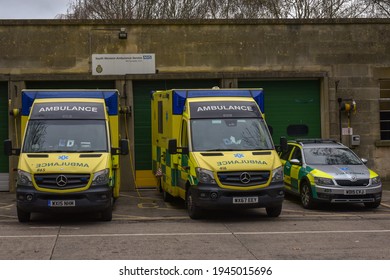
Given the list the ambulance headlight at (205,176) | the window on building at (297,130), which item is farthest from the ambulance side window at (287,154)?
the ambulance headlight at (205,176)

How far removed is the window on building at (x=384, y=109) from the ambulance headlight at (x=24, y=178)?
13.3 m

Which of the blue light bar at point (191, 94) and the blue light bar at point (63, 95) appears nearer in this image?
the blue light bar at point (63, 95)

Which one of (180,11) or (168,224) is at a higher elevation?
(180,11)

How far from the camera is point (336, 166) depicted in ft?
49.1

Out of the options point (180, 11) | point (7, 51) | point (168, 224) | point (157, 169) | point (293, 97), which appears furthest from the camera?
point (180, 11)

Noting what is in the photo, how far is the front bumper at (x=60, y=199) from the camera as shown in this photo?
1198cm

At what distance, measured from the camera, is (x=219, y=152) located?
1291 cm

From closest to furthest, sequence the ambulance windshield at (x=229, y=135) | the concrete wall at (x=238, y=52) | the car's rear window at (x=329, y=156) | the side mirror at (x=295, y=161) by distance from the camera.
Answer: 1. the ambulance windshield at (x=229, y=135)
2. the car's rear window at (x=329, y=156)
3. the side mirror at (x=295, y=161)
4. the concrete wall at (x=238, y=52)

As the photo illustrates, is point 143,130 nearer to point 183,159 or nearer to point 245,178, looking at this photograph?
point 183,159

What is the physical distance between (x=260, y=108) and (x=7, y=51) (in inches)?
369

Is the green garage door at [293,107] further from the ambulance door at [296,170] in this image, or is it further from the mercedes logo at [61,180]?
the mercedes logo at [61,180]

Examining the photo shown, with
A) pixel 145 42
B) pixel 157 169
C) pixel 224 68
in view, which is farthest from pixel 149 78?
pixel 157 169

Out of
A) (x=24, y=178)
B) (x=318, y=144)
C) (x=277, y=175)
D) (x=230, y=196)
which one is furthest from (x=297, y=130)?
(x=24, y=178)

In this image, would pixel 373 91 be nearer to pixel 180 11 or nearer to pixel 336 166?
pixel 336 166
